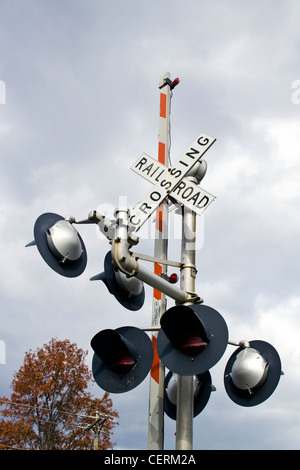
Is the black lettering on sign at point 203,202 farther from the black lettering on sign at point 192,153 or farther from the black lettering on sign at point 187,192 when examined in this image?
the black lettering on sign at point 192,153

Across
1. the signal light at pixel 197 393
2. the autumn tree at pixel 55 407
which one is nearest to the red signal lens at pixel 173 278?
the signal light at pixel 197 393

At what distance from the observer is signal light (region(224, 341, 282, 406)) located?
Result: 18.8 ft

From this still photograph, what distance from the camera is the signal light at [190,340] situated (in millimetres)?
4914

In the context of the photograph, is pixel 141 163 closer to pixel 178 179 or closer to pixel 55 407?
pixel 178 179

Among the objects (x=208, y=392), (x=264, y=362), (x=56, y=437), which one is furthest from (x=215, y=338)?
(x=56, y=437)

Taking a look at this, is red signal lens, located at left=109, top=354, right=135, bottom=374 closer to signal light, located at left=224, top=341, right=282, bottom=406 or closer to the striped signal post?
the striped signal post

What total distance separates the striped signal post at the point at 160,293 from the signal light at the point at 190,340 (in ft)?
2.75

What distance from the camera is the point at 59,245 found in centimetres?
591

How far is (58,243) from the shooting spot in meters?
5.92

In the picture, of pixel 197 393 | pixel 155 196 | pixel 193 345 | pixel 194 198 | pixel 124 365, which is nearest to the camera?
pixel 193 345

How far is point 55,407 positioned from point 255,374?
49.4 feet

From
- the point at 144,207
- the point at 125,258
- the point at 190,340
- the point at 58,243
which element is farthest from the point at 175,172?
the point at 190,340

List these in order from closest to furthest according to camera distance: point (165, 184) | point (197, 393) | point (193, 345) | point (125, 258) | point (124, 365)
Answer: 1. point (125, 258)
2. point (193, 345)
3. point (124, 365)
4. point (165, 184)
5. point (197, 393)
